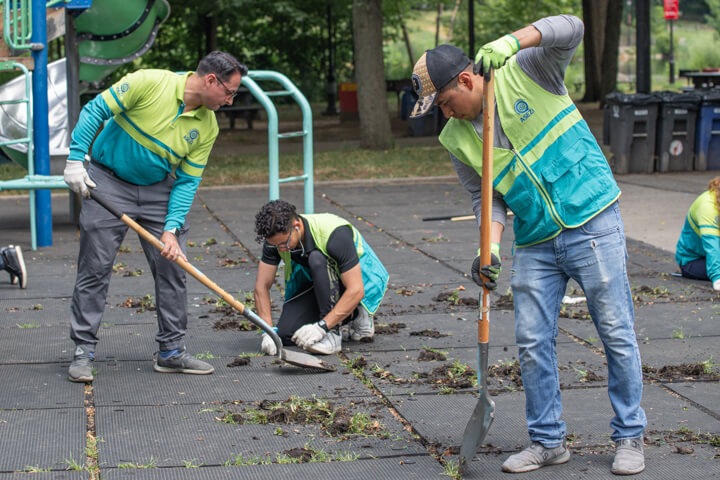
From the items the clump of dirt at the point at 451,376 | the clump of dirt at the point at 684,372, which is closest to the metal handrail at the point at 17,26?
the clump of dirt at the point at 451,376

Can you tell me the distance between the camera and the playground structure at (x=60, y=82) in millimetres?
8969

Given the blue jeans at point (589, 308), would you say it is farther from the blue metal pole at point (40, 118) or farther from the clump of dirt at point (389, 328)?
the blue metal pole at point (40, 118)

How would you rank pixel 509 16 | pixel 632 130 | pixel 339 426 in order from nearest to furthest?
pixel 339 426, pixel 632 130, pixel 509 16

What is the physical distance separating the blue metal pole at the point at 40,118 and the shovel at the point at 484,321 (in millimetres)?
6702

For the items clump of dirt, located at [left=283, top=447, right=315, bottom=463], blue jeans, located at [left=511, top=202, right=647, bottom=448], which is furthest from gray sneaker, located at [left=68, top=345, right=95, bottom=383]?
blue jeans, located at [left=511, top=202, right=647, bottom=448]

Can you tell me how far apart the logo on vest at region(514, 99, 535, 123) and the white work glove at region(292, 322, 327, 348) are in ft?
7.57

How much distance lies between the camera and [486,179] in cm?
364

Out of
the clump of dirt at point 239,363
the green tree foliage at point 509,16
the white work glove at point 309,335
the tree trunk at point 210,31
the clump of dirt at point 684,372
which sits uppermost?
the green tree foliage at point 509,16

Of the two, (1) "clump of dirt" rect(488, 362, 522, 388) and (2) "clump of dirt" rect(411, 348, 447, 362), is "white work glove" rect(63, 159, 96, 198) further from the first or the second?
(1) "clump of dirt" rect(488, 362, 522, 388)

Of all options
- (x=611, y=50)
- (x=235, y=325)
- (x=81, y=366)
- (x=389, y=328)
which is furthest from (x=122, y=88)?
(x=611, y=50)

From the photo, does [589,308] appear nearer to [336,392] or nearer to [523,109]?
[523,109]

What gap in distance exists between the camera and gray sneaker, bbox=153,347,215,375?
533 cm

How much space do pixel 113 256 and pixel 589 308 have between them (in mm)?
2643

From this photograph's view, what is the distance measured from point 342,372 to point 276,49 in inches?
1117
